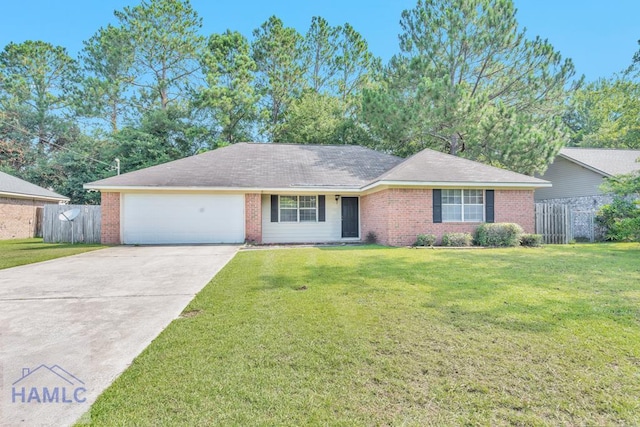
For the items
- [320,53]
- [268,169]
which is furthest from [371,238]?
[320,53]

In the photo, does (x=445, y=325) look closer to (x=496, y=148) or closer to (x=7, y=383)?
(x=7, y=383)

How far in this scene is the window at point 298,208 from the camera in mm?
14359

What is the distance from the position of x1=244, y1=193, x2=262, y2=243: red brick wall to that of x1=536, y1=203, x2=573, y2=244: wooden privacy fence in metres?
11.0

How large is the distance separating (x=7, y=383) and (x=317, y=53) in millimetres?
30157

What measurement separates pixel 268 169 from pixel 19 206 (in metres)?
14.5

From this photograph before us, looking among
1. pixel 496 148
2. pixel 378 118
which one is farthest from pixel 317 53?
pixel 496 148

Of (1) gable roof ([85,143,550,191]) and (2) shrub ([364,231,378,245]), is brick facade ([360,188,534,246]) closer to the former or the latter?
(2) shrub ([364,231,378,245])

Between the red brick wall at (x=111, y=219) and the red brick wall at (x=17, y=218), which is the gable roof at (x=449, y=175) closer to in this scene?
the red brick wall at (x=111, y=219)

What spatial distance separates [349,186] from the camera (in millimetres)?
13766

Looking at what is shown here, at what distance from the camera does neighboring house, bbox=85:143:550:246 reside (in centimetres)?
1215

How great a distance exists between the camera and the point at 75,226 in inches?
555

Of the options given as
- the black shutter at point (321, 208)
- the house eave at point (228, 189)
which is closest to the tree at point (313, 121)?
the black shutter at point (321, 208)

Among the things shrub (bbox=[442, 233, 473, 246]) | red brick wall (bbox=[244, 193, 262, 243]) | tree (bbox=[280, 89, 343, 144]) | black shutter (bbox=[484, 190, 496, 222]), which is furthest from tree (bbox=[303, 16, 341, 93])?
shrub (bbox=[442, 233, 473, 246])

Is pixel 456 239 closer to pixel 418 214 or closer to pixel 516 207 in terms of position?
pixel 418 214
